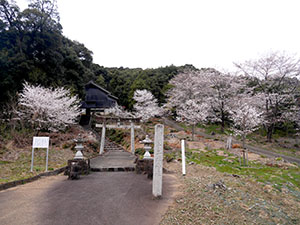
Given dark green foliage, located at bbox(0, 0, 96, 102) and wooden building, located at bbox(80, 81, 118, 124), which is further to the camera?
wooden building, located at bbox(80, 81, 118, 124)

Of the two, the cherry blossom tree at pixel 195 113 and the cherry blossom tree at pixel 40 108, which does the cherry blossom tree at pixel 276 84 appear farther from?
the cherry blossom tree at pixel 40 108

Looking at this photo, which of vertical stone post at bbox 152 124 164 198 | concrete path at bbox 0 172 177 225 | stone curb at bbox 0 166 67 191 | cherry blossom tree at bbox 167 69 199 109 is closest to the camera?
concrete path at bbox 0 172 177 225

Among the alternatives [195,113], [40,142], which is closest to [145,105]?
[195,113]

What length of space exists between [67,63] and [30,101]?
7968 millimetres

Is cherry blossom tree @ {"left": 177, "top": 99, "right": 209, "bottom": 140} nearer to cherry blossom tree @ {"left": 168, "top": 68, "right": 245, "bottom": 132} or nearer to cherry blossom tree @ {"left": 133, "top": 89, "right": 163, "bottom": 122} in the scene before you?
cherry blossom tree @ {"left": 168, "top": 68, "right": 245, "bottom": 132}

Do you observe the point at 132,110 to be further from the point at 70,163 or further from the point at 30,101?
the point at 70,163

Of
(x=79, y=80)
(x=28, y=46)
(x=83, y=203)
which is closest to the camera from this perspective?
(x=83, y=203)

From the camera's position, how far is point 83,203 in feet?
13.8

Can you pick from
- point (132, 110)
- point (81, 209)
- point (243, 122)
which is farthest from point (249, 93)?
point (81, 209)

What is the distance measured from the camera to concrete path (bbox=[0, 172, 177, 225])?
3.46m

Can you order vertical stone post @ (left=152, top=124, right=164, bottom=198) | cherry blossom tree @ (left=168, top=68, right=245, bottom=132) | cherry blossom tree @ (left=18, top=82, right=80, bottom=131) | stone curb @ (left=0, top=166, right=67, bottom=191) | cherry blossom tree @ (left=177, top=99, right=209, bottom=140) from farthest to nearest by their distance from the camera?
cherry blossom tree @ (left=168, top=68, right=245, bottom=132) → cherry blossom tree @ (left=177, top=99, right=209, bottom=140) → cherry blossom tree @ (left=18, top=82, right=80, bottom=131) → stone curb @ (left=0, top=166, right=67, bottom=191) → vertical stone post @ (left=152, top=124, right=164, bottom=198)

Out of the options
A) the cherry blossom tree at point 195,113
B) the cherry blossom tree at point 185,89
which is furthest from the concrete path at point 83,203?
the cherry blossom tree at point 185,89

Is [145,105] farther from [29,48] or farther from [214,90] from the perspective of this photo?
[29,48]

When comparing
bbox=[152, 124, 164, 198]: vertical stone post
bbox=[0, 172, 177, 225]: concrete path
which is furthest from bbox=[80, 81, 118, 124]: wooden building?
bbox=[152, 124, 164, 198]: vertical stone post
